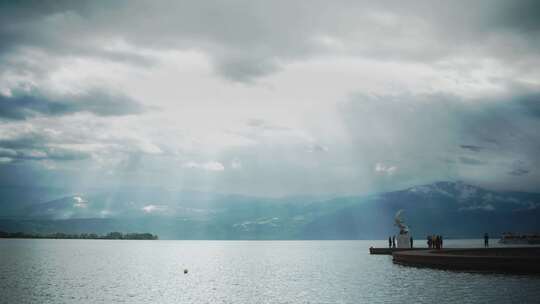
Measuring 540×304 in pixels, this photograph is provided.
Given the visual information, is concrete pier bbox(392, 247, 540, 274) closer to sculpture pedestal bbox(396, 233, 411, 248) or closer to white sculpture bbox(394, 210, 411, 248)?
white sculpture bbox(394, 210, 411, 248)

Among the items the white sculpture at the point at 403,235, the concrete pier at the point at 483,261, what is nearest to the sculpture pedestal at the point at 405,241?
the white sculpture at the point at 403,235

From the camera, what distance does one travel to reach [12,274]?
70.5m

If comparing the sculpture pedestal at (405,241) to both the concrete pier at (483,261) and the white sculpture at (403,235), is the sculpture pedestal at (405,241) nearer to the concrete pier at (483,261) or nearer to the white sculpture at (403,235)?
the white sculpture at (403,235)

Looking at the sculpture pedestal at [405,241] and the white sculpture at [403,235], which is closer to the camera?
the white sculpture at [403,235]

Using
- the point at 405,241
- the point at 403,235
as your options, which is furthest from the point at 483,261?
the point at 405,241

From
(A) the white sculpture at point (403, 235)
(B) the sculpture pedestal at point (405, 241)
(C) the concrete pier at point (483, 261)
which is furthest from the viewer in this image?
(B) the sculpture pedestal at point (405, 241)

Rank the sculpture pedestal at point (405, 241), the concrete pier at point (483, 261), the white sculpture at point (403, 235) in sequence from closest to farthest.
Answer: the concrete pier at point (483, 261) < the white sculpture at point (403, 235) < the sculpture pedestal at point (405, 241)

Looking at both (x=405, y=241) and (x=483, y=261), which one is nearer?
(x=483, y=261)

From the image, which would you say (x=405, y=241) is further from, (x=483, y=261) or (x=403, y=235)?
(x=483, y=261)

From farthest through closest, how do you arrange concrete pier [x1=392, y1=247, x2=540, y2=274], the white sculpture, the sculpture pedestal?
the sculpture pedestal, the white sculpture, concrete pier [x1=392, y1=247, x2=540, y2=274]

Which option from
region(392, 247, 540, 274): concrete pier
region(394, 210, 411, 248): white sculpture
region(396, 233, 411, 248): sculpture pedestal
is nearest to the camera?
region(392, 247, 540, 274): concrete pier

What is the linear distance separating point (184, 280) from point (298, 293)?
75.6 ft

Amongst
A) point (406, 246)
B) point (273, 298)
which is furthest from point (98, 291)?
point (406, 246)

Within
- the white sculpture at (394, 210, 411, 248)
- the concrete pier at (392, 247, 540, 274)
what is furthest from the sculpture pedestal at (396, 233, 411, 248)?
the concrete pier at (392, 247, 540, 274)
